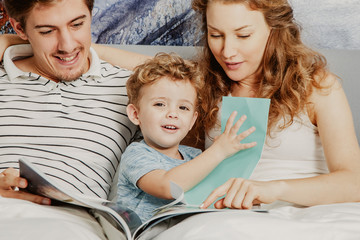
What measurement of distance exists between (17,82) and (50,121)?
8.6 inches

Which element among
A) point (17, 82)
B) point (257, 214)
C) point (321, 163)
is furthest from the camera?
point (17, 82)

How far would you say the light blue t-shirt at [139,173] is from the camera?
139cm

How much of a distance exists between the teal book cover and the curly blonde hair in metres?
0.20

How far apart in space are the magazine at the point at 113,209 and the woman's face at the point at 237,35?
588 millimetres

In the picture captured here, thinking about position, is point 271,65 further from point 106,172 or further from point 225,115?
point 106,172

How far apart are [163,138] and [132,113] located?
160mm

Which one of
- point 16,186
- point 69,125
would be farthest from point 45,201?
point 69,125

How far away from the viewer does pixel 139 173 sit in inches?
53.7

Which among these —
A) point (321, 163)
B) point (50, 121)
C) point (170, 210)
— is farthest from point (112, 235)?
point (321, 163)

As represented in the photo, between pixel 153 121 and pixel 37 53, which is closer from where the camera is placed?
pixel 153 121

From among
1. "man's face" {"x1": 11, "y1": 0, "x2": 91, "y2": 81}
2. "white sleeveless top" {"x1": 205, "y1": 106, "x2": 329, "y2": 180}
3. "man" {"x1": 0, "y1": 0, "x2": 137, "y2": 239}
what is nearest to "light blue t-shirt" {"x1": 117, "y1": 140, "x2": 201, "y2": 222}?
"man" {"x1": 0, "y1": 0, "x2": 137, "y2": 239}

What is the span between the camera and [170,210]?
3.59 feet

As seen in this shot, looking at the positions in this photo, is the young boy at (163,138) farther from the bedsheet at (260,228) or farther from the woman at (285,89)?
the bedsheet at (260,228)

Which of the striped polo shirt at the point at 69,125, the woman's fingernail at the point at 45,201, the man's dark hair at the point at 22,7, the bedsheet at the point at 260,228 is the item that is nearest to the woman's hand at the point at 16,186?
the woman's fingernail at the point at 45,201
